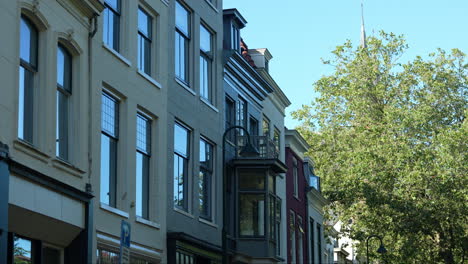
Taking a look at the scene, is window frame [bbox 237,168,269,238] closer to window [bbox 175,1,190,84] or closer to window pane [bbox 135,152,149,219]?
window [bbox 175,1,190,84]

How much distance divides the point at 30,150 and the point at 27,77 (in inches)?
57.3

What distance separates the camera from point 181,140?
27.2 metres

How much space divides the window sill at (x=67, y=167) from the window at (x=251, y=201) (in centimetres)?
1344

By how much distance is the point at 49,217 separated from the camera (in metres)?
17.6

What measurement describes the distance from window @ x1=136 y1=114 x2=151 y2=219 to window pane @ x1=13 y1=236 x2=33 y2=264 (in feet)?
19.4

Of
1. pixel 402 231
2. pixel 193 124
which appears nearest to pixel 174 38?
pixel 193 124

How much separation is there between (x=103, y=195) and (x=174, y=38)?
691cm

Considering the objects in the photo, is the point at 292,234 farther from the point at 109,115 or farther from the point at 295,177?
the point at 109,115

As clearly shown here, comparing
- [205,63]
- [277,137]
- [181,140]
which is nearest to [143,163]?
[181,140]

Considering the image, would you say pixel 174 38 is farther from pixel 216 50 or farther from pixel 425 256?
pixel 425 256

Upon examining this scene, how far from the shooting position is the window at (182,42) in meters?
27.5

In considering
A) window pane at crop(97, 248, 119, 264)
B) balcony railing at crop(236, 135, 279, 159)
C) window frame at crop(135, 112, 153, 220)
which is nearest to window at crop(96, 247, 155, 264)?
window pane at crop(97, 248, 119, 264)

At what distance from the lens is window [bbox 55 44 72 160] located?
19.0 meters

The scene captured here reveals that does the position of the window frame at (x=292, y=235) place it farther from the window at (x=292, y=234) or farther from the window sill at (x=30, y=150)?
the window sill at (x=30, y=150)
